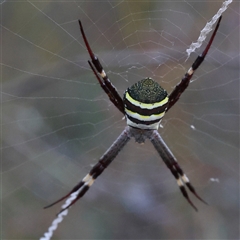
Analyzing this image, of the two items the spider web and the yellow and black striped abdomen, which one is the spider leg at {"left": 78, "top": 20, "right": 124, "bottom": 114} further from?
the spider web

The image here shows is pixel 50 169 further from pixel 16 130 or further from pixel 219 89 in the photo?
pixel 219 89

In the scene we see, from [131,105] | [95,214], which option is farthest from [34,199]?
[131,105]

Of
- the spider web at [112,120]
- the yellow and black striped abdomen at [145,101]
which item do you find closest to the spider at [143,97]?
the yellow and black striped abdomen at [145,101]

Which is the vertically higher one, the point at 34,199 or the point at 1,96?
the point at 1,96

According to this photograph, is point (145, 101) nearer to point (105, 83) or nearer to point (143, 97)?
point (143, 97)

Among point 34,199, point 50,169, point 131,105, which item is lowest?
point 34,199
